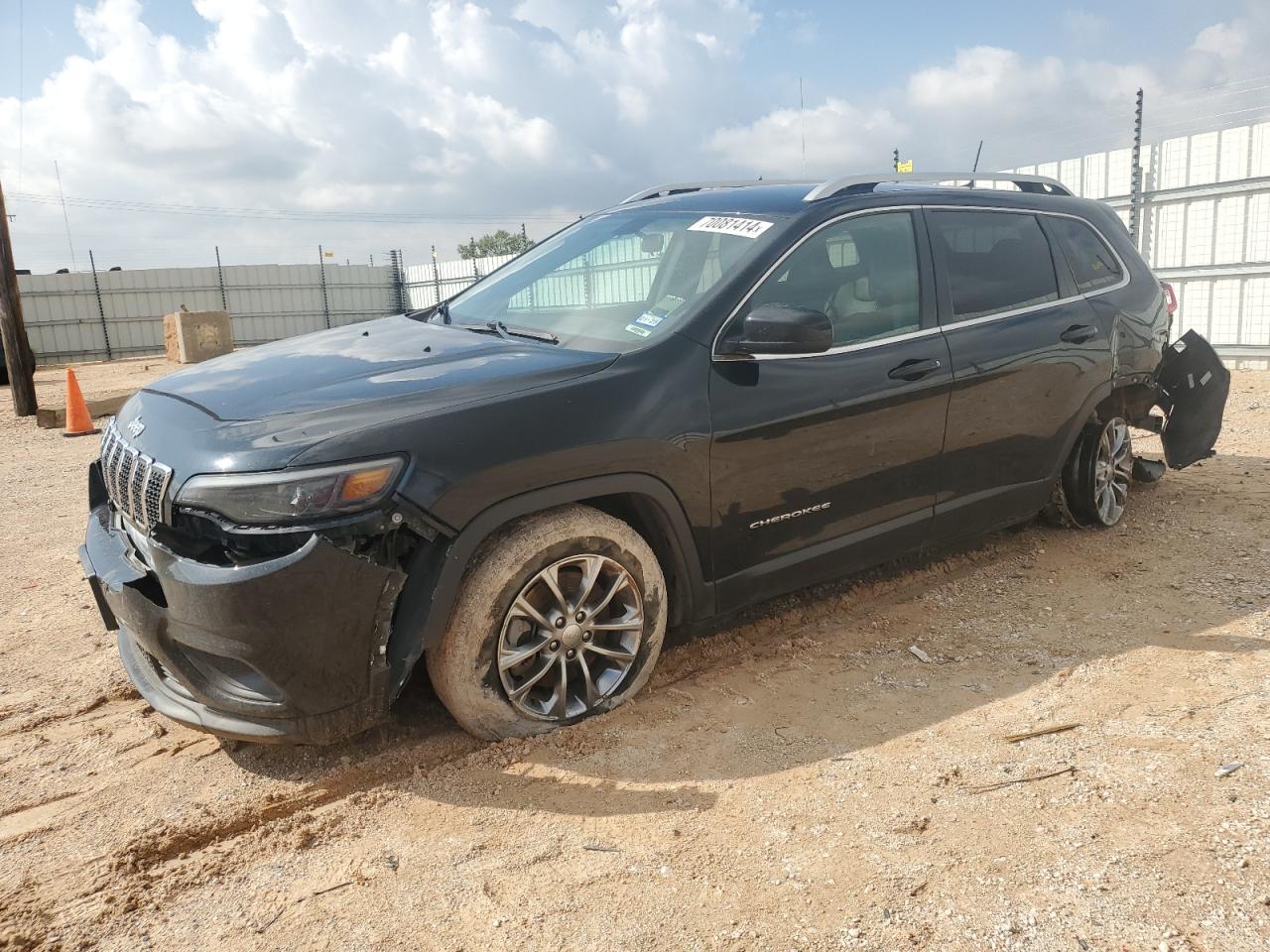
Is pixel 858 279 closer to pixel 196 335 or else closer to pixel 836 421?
pixel 836 421

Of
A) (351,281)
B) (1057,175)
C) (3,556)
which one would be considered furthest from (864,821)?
(351,281)

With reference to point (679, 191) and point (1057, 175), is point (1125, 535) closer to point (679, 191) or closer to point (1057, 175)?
point (679, 191)

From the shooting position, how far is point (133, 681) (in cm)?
290

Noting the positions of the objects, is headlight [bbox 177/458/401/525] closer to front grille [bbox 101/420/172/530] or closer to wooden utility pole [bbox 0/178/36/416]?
front grille [bbox 101/420/172/530]

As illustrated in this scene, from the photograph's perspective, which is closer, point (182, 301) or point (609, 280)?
point (609, 280)

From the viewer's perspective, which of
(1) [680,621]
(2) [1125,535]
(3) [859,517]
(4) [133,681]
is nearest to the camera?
(4) [133,681]

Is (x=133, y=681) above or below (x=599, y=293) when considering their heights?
below

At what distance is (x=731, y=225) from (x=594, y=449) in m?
1.27

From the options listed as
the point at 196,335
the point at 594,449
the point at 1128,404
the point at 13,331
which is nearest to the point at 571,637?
the point at 594,449

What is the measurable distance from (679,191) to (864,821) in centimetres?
307

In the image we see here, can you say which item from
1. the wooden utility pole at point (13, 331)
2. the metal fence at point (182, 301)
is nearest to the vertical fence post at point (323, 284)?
the metal fence at point (182, 301)

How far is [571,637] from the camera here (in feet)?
9.71

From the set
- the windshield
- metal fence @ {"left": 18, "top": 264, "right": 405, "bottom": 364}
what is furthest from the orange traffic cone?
metal fence @ {"left": 18, "top": 264, "right": 405, "bottom": 364}

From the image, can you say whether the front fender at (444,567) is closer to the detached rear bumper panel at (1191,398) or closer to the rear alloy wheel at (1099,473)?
the rear alloy wheel at (1099,473)
